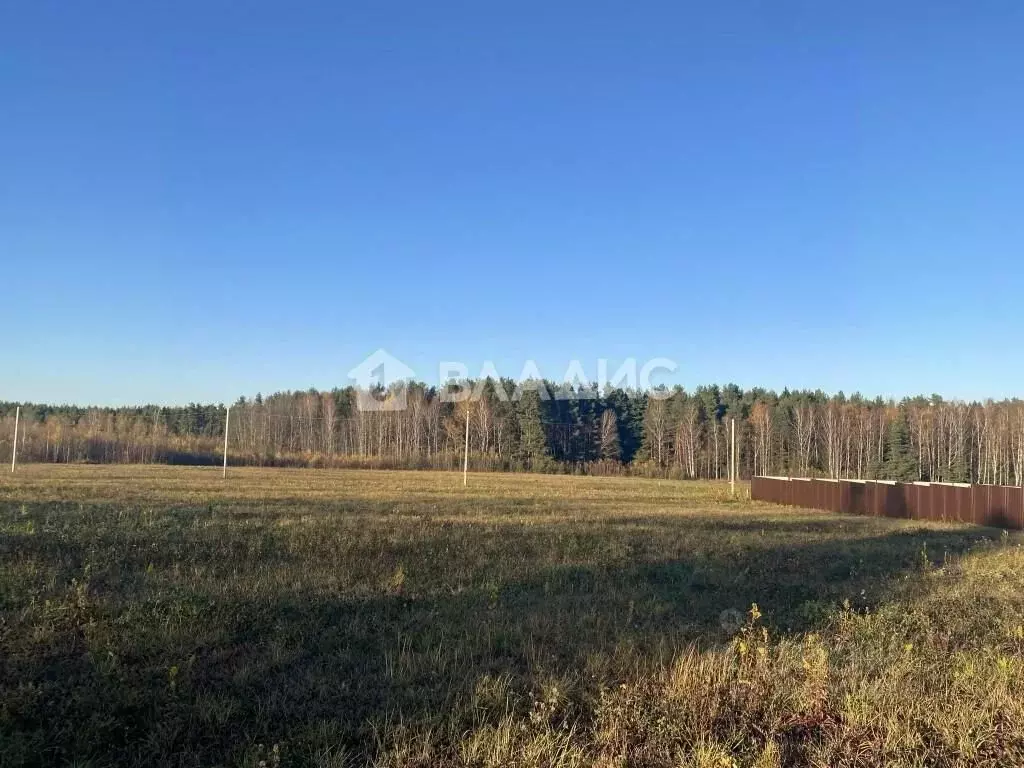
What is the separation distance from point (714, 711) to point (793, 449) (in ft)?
284

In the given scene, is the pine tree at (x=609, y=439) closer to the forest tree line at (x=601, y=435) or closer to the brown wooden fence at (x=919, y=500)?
the forest tree line at (x=601, y=435)

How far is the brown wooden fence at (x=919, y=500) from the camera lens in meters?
23.8

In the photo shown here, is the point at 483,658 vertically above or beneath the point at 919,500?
above

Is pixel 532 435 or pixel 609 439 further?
pixel 609 439

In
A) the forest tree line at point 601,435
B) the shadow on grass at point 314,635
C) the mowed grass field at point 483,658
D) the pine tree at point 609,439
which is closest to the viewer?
the mowed grass field at point 483,658

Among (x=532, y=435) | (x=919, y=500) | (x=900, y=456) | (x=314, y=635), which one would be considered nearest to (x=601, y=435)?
(x=532, y=435)

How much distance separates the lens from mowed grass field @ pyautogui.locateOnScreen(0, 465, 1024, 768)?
4.16 meters

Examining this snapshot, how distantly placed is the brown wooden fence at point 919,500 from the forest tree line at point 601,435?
4230cm

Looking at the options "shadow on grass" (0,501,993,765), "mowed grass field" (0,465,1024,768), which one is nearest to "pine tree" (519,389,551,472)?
"shadow on grass" (0,501,993,765)

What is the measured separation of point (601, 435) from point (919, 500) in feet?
219

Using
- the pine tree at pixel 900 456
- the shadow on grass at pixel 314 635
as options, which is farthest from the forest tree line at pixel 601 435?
the shadow on grass at pixel 314 635

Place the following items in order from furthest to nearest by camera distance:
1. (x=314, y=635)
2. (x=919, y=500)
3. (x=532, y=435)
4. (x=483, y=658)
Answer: (x=532, y=435) < (x=919, y=500) < (x=314, y=635) < (x=483, y=658)

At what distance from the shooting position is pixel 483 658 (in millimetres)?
5680

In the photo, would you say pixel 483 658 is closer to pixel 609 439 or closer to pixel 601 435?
pixel 609 439
